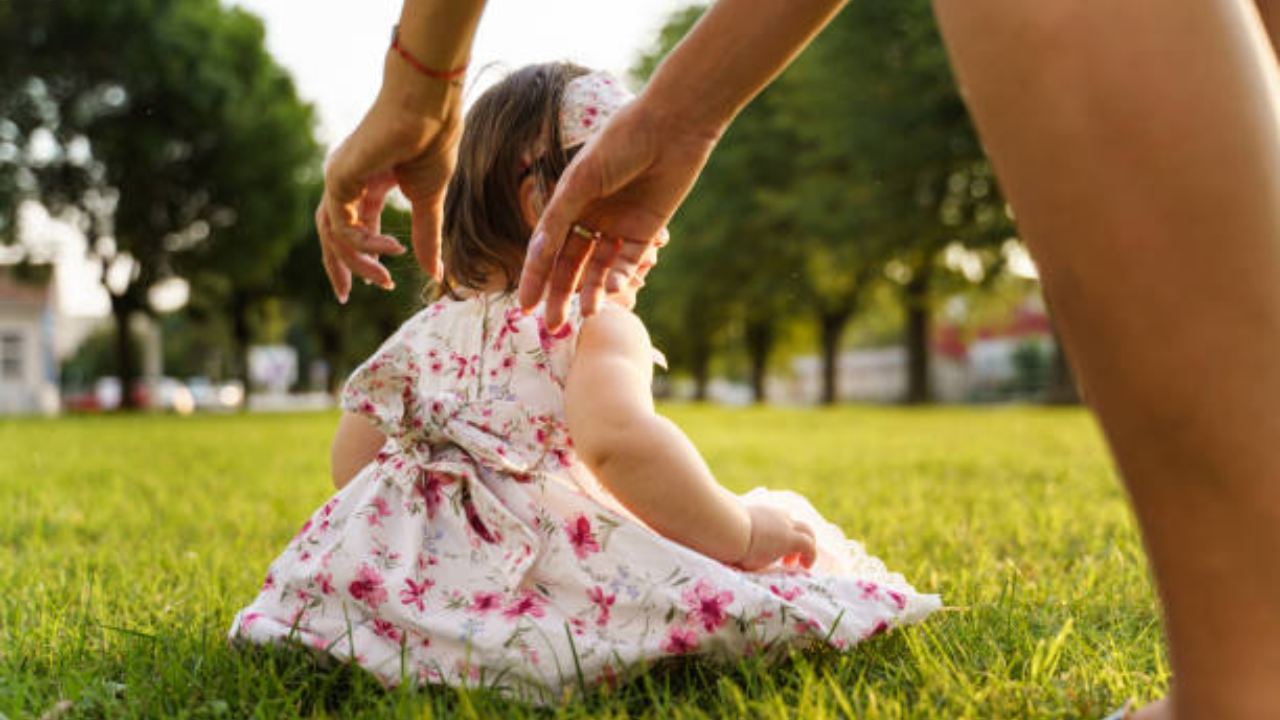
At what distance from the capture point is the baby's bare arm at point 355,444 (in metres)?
1.80

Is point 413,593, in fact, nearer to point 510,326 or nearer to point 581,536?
point 581,536

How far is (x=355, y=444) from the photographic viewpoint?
180 centimetres

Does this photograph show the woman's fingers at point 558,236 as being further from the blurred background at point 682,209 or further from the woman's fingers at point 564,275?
the blurred background at point 682,209

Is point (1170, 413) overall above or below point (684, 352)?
above

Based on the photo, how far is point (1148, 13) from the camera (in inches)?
29.9

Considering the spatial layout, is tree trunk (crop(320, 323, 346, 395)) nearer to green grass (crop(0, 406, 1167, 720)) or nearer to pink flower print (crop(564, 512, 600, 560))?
green grass (crop(0, 406, 1167, 720))

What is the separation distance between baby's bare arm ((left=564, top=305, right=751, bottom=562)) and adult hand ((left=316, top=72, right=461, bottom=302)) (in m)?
0.29

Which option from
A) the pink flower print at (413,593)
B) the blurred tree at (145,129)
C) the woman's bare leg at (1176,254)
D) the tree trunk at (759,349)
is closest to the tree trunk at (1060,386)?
the tree trunk at (759,349)

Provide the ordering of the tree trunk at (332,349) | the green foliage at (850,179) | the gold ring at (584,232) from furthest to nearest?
the tree trunk at (332,349) → the green foliage at (850,179) → the gold ring at (584,232)

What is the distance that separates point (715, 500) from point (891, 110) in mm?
16540

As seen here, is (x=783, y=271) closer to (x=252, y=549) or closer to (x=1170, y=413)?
(x=252, y=549)

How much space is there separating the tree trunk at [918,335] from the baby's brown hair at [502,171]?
20.3 metres

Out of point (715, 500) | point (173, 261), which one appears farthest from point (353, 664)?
point (173, 261)

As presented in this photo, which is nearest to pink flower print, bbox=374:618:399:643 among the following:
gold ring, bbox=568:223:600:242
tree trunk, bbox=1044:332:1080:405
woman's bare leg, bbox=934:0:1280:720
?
gold ring, bbox=568:223:600:242
